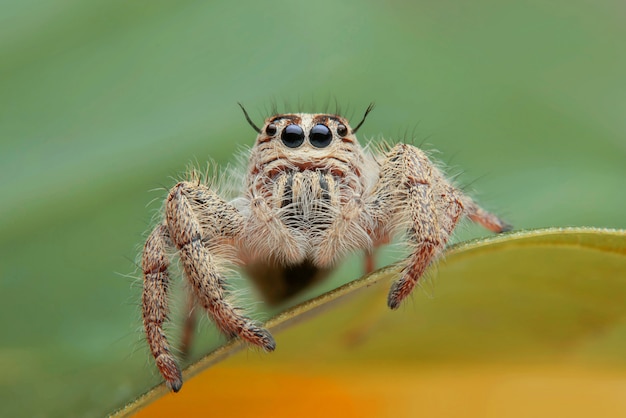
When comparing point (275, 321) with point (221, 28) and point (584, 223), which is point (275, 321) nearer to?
point (584, 223)

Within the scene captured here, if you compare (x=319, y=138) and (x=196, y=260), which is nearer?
(x=196, y=260)

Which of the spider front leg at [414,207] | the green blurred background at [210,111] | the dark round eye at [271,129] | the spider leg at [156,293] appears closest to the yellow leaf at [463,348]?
the spider front leg at [414,207]

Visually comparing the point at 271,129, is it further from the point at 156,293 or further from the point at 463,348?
the point at 463,348

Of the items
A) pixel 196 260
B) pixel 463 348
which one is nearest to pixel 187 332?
pixel 196 260

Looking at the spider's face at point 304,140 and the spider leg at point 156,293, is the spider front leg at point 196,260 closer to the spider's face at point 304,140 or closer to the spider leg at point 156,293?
the spider leg at point 156,293

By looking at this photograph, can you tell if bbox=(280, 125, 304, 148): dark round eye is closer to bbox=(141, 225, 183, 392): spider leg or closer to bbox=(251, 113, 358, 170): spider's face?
bbox=(251, 113, 358, 170): spider's face

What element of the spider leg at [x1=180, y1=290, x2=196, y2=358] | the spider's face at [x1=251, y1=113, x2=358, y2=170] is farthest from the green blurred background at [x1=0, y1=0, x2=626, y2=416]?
the spider's face at [x1=251, y1=113, x2=358, y2=170]

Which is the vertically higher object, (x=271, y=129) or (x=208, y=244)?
(x=271, y=129)
